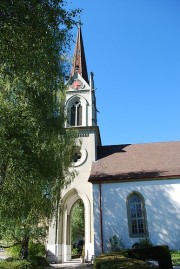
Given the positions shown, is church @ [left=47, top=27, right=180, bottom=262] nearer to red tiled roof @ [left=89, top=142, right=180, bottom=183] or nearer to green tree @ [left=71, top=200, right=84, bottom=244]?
red tiled roof @ [left=89, top=142, right=180, bottom=183]

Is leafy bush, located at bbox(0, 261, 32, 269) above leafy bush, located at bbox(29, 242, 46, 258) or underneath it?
underneath

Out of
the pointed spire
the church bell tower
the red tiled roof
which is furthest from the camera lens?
the pointed spire

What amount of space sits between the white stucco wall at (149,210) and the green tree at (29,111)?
5.52 m

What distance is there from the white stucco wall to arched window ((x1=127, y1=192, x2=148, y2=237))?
0.30m

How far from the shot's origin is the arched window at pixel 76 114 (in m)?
26.6

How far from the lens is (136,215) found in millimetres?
20344

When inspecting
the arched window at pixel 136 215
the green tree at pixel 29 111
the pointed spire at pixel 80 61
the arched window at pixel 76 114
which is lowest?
the arched window at pixel 136 215

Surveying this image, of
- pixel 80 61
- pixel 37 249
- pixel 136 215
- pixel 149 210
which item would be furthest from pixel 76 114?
pixel 37 249

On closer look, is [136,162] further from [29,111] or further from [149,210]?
[29,111]

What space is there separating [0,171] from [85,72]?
21375 mm

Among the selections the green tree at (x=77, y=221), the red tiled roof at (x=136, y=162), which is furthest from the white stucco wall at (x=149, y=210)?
the green tree at (x=77, y=221)

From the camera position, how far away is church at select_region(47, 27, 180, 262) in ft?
64.3

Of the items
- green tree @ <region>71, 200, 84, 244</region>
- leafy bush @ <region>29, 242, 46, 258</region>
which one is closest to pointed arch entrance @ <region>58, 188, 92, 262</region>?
leafy bush @ <region>29, 242, 46, 258</region>

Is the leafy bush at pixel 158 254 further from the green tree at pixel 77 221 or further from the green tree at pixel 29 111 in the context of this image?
the green tree at pixel 77 221
